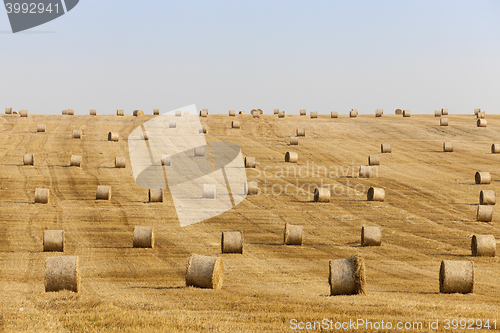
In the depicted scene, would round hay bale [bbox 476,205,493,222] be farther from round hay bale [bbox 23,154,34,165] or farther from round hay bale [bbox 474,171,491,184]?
round hay bale [bbox 23,154,34,165]

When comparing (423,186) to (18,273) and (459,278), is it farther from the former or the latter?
(18,273)

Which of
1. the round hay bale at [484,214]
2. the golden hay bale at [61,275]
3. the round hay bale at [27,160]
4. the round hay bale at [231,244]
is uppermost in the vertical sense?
the golden hay bale at [61,275]

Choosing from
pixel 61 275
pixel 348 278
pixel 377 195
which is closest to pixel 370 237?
pixel 348 278

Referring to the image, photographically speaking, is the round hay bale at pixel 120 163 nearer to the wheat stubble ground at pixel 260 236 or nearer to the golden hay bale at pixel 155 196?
the wheat stubble ground at pixel 260 236

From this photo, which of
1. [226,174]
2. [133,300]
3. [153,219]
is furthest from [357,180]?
[133,300]

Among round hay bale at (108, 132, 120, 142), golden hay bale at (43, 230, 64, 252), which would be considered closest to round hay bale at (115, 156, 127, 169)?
round hay bale at (108, 132, 120, 142)

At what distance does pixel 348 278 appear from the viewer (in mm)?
13438

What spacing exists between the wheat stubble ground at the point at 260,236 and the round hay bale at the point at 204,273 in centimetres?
30

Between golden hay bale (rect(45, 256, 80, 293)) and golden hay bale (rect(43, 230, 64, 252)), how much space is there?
6.30 metres

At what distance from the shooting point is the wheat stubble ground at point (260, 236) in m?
11.6

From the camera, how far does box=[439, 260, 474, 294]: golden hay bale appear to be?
14.1 m

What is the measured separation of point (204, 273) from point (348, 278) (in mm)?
3115

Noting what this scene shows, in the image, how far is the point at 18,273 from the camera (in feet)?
55.8

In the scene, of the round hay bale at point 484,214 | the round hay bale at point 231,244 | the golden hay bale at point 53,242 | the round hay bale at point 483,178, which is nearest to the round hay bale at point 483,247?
the round hay bale at point 484,214
